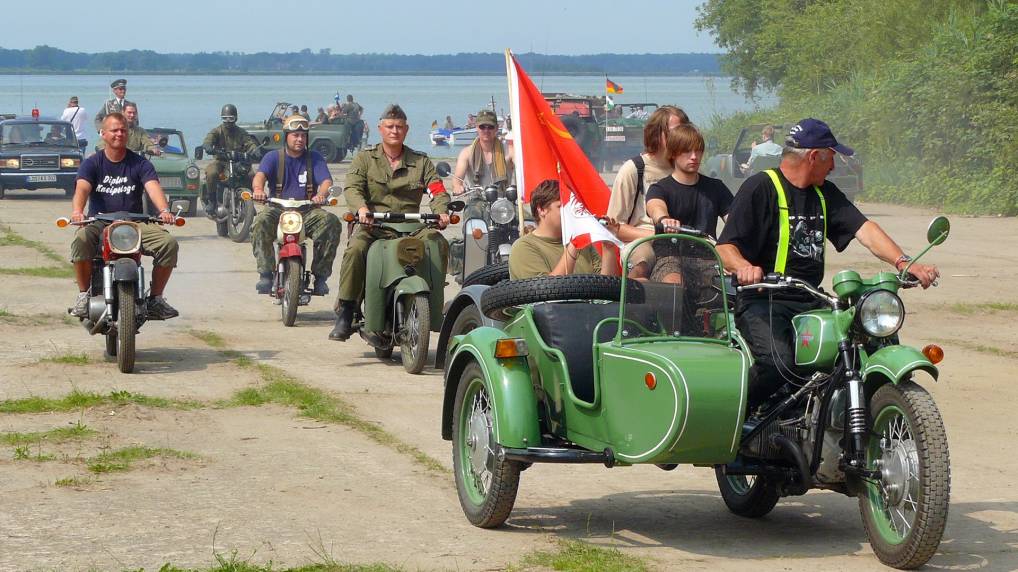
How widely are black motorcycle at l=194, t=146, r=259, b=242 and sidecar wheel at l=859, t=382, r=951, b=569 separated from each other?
17111 millimetres

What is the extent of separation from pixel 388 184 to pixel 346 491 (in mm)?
4671

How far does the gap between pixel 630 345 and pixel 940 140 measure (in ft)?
82.2

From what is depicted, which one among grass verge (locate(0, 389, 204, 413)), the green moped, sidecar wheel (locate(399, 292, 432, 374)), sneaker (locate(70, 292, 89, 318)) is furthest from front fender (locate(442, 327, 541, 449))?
sneaker (locate(70, 292, 89, 318))

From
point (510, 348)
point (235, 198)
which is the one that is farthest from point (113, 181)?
point (235, 198)

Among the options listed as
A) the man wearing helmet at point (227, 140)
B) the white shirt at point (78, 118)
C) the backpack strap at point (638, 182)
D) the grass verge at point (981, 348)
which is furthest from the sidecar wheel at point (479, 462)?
the white shirt at point (78, 118)

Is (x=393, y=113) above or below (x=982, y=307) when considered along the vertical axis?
above

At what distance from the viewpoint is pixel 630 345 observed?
626 cm

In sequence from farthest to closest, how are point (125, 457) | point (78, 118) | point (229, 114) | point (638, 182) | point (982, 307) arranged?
point (78, 118) → point (229, 114) → point (982, 307) → point (638, 182) → point (125, 457)

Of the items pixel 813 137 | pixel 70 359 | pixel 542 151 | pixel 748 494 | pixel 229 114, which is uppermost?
pixel 813 137

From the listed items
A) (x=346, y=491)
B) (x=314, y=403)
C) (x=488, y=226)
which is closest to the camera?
(x=346, y=491)

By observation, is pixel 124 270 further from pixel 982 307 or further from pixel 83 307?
pixel 982 307

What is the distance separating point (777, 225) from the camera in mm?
6738

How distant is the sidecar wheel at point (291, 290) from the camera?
13.5 metres

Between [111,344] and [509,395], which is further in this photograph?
[111,344]
